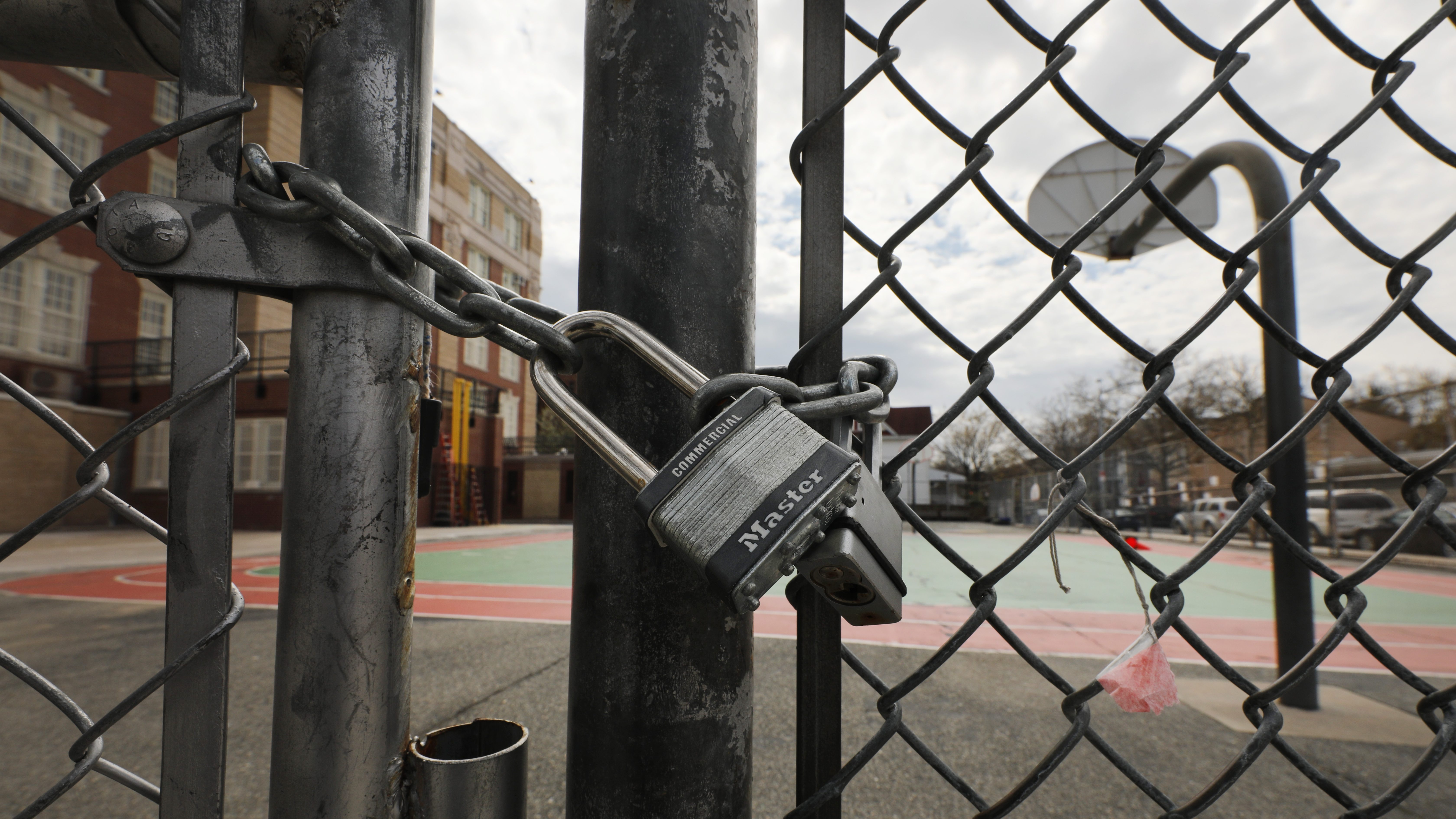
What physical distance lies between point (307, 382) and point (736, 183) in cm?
45

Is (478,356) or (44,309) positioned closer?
(44,309)

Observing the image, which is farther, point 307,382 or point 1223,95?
point 1223,95

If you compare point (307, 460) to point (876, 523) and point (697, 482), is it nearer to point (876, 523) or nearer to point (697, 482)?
point (697, 482)

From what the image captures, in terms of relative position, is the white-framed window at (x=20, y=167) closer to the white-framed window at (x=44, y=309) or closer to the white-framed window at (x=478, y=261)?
the white-framed window at (x=44, y=309)

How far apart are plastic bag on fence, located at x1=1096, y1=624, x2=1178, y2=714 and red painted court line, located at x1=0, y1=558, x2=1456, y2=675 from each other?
2.81 metres

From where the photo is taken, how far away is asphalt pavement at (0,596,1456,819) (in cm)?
173

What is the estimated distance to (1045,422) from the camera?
115 feet

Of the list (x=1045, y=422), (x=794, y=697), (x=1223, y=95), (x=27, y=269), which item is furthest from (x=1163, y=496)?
(x=27, y=269)

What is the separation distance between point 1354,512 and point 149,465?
96.7 ft

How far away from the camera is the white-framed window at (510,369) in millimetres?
26234

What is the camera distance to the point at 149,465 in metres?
15.4

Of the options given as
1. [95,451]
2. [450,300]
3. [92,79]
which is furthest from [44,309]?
[450,300]

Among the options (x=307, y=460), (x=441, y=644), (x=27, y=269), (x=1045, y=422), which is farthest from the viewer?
(x=1045, y=422)

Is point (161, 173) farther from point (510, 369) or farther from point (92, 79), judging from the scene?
point (510, 369)
